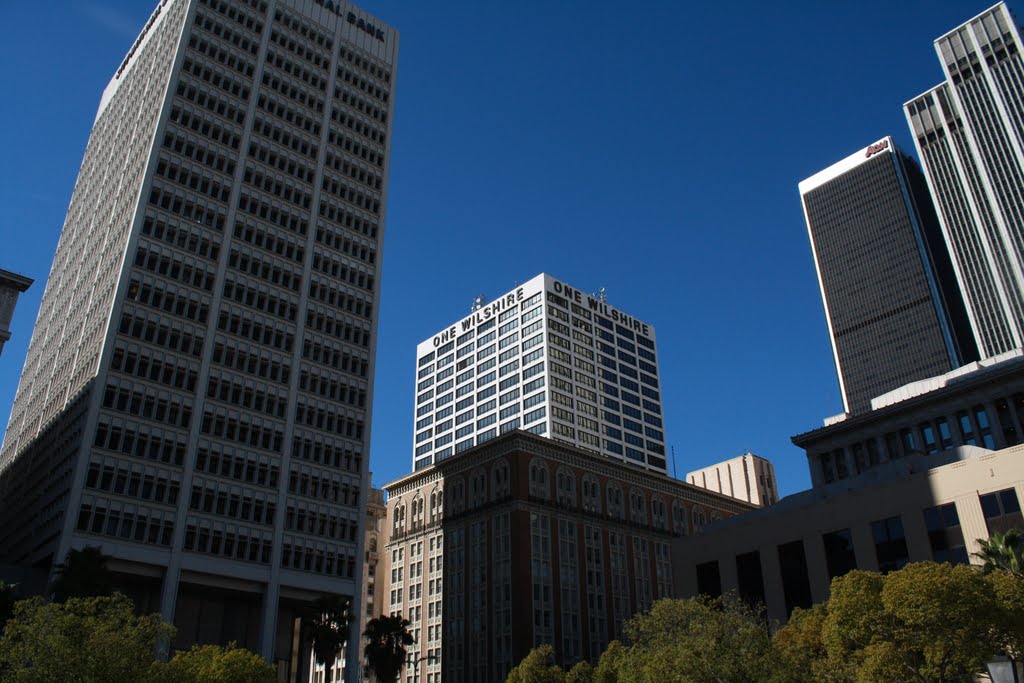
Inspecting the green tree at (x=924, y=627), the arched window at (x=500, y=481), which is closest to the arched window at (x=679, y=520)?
the arched window at (x=500, y=481)

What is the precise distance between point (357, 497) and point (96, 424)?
30480 millimetres

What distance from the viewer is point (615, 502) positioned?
5034 inches

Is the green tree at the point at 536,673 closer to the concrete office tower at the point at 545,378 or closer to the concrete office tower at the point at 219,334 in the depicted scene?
the concrete office tower at the point at 219,334

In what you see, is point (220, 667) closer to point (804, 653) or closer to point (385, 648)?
point (385, 648)

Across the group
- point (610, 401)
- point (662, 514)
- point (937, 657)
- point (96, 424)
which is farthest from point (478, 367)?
point (937, 657)

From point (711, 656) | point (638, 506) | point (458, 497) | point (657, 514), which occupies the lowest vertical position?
point (711, 656)

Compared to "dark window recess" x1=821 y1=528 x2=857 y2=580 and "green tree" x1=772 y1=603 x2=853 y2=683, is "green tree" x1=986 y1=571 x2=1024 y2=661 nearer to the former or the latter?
"green tree" x1=772 y1=603 x2=853 y2=683

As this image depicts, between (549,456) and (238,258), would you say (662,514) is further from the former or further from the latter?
(238,258)

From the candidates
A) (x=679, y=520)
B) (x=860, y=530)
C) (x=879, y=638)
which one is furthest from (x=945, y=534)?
(x=679, y=520)

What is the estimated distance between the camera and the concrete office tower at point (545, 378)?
6403 inches

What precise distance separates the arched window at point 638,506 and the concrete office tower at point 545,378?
86.3 feet

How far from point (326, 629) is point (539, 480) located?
1971 inches

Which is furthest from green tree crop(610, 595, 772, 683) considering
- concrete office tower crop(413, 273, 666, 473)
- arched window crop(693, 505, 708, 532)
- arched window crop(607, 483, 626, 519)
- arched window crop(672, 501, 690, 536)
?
concrete office tower crop(413, 273, 666, 473)

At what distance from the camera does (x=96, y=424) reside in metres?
81.9
